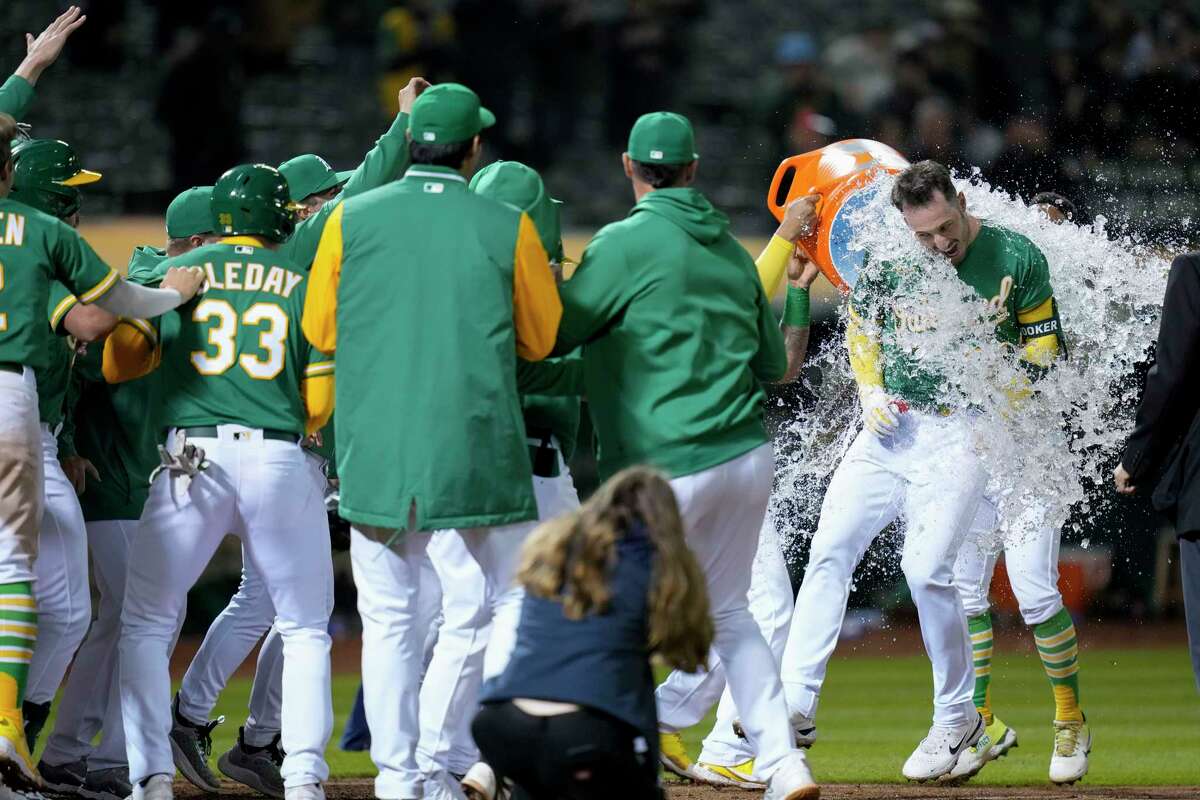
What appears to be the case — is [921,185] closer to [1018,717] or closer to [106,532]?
[106,532]

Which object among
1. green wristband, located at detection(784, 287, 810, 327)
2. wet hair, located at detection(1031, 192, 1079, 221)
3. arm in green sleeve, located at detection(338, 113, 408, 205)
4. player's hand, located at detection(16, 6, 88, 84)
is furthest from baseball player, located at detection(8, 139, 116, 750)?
wet hair, located at detection(1031, 192, 1079, 221)

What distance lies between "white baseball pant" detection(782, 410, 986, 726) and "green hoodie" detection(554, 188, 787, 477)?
1.53 m

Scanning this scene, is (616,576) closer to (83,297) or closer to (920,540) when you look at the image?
(83,297)

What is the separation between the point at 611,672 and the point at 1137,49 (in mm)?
14703

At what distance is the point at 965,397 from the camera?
22.5 feet

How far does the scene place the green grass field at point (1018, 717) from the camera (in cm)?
792

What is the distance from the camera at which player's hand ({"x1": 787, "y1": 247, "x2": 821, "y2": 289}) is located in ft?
21.7

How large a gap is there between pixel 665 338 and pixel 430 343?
0.75 meters

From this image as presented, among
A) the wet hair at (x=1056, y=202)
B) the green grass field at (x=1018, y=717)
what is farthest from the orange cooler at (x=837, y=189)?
the green grass field at (x=1018, y=717)

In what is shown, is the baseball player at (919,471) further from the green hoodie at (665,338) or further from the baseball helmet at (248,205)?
the baseball helmet at (248,205)

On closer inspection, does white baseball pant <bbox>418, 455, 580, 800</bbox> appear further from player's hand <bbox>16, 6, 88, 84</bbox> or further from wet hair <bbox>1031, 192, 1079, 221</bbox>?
wet hair <bbox>1031, 192, 1079, 221</bbox>

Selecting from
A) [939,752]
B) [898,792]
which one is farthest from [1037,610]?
[898,792]

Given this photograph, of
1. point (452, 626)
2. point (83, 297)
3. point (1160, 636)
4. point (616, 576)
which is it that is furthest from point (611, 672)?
point (1160, 636)

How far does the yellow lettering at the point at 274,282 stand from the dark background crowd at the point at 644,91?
386 inches
